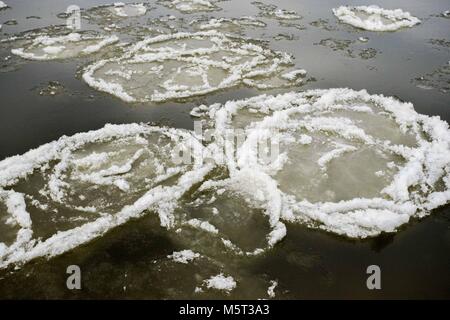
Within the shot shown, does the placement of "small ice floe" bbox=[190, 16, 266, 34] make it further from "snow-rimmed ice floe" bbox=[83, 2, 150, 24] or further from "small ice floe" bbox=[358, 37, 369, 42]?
"small ice floe" bbox=[358, 37, 369, 42]

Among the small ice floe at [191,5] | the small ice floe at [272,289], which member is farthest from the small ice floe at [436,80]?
the small ice floe at [191,5]

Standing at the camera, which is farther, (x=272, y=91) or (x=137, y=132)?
(x=272, y=91)

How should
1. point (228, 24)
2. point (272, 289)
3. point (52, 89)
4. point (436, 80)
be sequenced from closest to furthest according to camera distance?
1. point (272, 289)
2. point (52, 89)
3. point (436, 80)
4. point (228, 24)

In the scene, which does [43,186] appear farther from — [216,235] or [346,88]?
[346,88]

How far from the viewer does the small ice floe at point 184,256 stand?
2820 millimetres

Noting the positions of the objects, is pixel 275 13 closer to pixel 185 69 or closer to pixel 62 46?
pixel 185 69

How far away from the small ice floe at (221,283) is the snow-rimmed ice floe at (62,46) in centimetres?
439

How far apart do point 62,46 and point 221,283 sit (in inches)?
191

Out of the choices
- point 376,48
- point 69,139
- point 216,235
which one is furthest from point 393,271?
point 376,48

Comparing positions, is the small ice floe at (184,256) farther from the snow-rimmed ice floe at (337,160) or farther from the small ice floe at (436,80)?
the small ice floe at (436,80)

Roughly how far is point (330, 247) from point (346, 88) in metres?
2.68

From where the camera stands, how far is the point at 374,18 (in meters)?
7.14

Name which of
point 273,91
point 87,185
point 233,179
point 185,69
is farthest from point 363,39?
point 87,185

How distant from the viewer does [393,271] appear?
278cm
